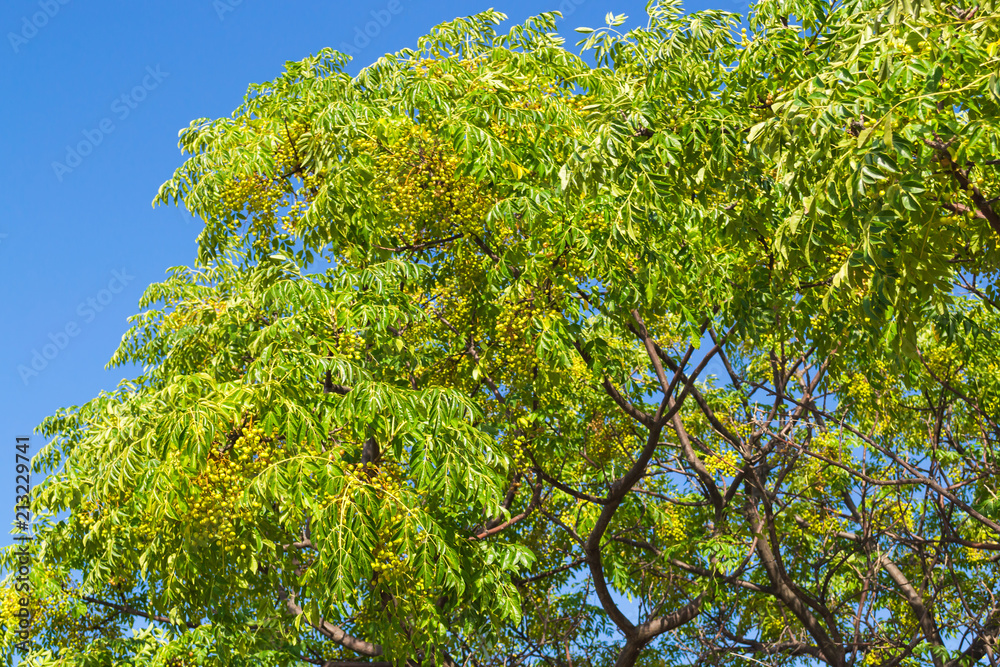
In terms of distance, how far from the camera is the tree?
417 centimetres

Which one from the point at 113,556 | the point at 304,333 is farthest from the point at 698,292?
the point at 113,556

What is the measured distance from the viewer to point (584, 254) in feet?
19.1

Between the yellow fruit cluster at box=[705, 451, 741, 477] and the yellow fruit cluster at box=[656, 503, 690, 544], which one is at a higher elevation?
the yellow fruit cluster at box=[705, 451, 741, 477]

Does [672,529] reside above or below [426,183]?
below

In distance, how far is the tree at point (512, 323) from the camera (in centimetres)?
417

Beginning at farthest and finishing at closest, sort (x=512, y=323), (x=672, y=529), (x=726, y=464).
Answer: (x=672, y=529) < (x=726, y=464) < (x=512, y=323)

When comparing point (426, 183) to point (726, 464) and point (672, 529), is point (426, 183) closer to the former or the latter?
point (726, 464)

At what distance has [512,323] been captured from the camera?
20.0 ft

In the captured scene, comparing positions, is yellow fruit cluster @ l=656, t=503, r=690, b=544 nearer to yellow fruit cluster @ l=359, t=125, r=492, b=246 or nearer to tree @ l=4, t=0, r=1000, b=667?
tree @ l=4, t=0, r=1000, b=667

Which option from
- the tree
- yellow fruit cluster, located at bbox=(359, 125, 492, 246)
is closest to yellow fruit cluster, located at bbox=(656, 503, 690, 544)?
the tree

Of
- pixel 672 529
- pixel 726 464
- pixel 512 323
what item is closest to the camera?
pixel 512 323

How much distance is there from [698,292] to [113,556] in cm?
442

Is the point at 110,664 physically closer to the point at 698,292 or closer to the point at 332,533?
the point at 332,533

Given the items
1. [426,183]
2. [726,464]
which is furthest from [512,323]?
[726,464]
